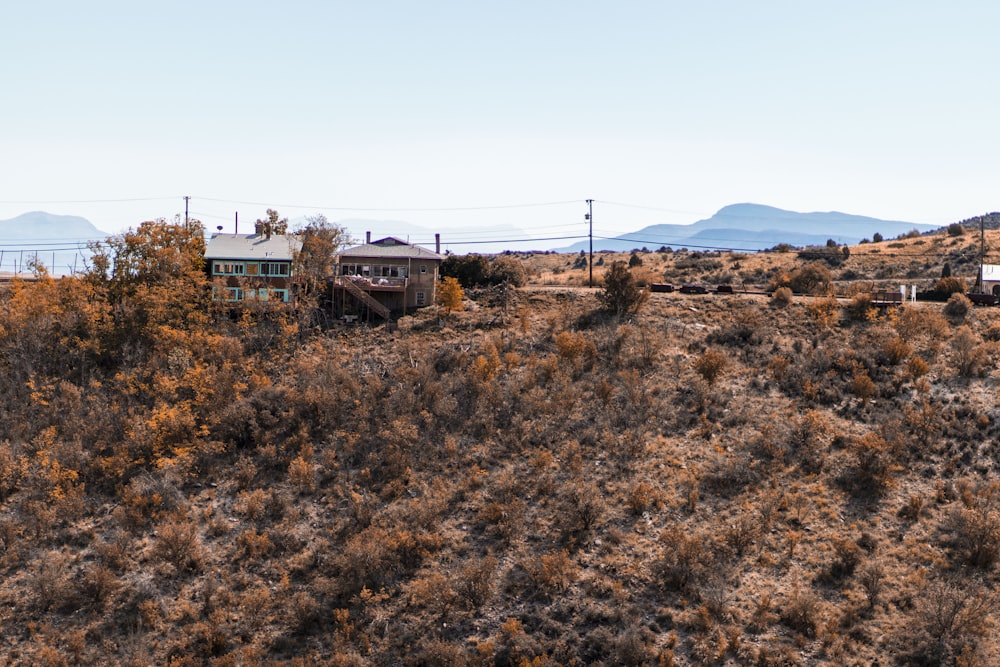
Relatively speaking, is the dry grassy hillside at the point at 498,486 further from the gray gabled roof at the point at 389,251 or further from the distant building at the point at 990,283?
the distant building at the point at 990,283

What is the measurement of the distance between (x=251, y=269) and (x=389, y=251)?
1205 cm

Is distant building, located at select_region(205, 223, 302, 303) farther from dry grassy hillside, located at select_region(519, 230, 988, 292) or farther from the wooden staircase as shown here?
dry grassy hillside, located at select_region(519, 230, 988, 292)

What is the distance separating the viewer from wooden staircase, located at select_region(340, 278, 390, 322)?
62.8 m

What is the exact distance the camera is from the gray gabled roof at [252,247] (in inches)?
2457

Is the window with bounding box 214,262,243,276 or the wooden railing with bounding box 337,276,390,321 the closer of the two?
the window with bounding box 214,262,243,276

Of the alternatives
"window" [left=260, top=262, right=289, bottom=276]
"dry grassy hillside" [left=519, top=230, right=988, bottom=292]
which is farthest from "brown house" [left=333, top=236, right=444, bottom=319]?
"dry grassy hillside" [left=519, top=230, right=988, bottom=292]

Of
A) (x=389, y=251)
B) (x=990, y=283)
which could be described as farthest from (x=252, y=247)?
(x=990, y=283)

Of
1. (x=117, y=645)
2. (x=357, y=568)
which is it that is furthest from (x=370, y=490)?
(x=117, y=645)

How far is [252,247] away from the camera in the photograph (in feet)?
211

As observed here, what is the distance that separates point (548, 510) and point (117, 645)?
22312 mm

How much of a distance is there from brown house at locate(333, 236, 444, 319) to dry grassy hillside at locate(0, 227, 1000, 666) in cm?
479

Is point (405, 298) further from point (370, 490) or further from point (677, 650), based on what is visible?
point (677, 650)

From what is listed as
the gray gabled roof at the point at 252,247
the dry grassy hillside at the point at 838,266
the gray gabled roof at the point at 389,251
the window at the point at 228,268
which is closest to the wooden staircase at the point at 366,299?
→ the gray gabled roof at the point at 389,251

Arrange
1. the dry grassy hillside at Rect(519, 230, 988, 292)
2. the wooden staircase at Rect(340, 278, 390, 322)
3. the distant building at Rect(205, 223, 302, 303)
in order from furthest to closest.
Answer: the dry grassy hillside at Rect(519, 230, 988, 292), the wooden staircase at Rect(340, 278, 390, 322), the distant building at Rect(205, 223, 302, 303)
